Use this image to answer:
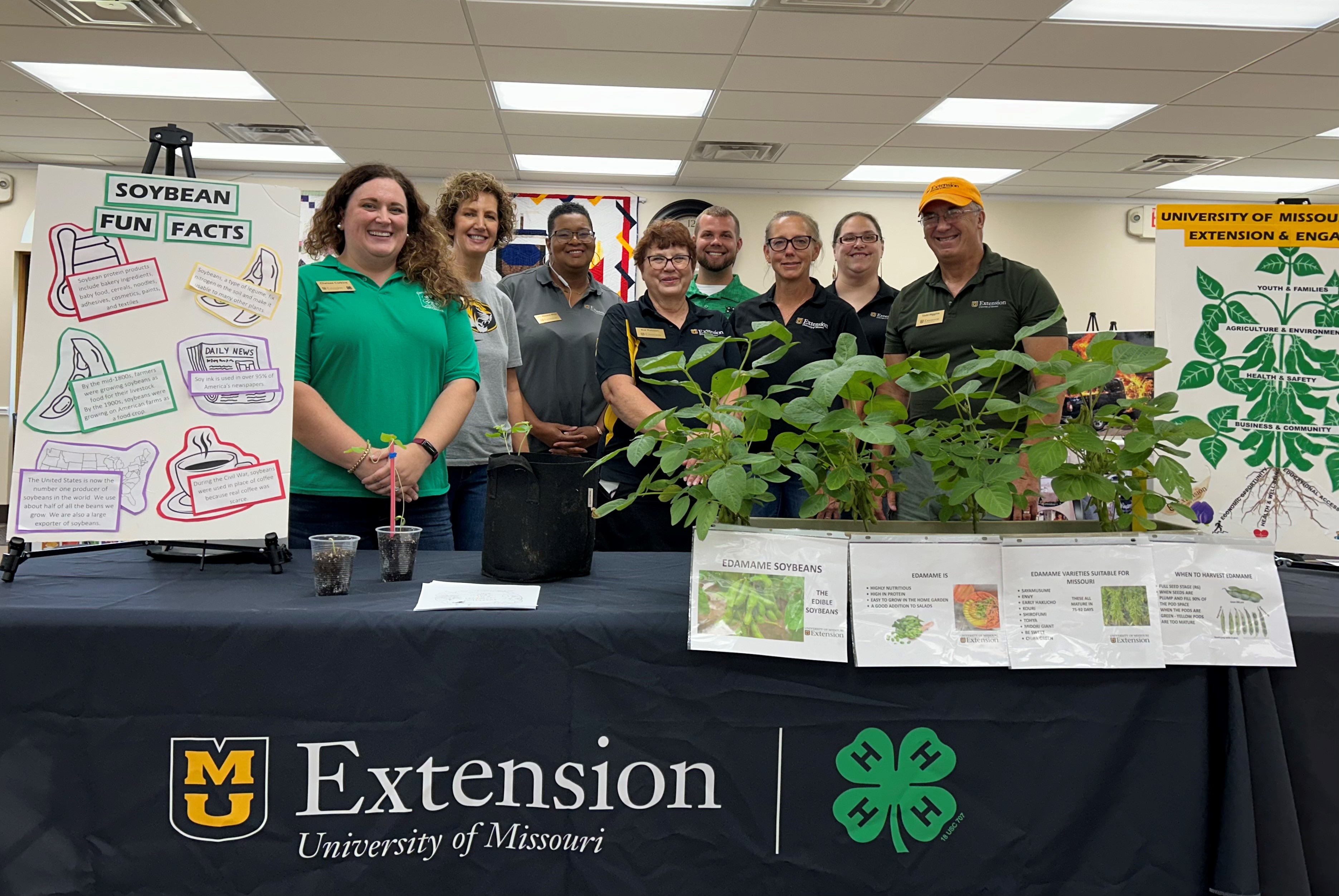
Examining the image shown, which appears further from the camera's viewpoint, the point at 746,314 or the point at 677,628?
the point at 746,314

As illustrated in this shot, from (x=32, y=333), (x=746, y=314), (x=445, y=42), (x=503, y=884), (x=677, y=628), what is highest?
(x=445, y=42)

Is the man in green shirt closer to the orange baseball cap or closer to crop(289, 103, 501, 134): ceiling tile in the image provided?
the orange baseball cap

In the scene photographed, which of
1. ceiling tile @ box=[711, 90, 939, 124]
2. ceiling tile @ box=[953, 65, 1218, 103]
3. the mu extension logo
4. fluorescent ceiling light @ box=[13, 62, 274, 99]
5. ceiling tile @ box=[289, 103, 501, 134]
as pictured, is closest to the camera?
the mu extension logo

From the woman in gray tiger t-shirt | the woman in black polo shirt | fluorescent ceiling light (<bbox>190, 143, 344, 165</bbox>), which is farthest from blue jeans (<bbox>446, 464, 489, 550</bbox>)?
fluorescent ceiling light (<bbox>190, 143, 344, 165</bbox>)

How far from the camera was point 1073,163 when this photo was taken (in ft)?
20.3

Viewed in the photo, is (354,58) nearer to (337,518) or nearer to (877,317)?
(877,317)

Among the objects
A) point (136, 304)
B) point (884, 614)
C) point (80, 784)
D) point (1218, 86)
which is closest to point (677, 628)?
point (884, 614)

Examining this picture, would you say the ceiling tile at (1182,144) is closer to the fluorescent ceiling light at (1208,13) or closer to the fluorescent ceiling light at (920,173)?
the fluorescent ceiling light at (920,173)

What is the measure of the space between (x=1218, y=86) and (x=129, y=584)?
17.8 feet

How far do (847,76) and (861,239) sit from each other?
6.17 ft

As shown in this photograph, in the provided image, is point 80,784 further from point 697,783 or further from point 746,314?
point 746,314

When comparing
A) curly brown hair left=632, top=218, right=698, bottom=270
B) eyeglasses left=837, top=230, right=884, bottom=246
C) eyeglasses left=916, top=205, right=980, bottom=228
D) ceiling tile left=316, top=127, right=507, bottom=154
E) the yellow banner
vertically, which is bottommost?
the yellow banner

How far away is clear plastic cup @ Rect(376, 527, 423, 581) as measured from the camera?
1.35m

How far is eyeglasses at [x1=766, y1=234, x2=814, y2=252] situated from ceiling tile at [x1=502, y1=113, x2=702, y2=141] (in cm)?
310
